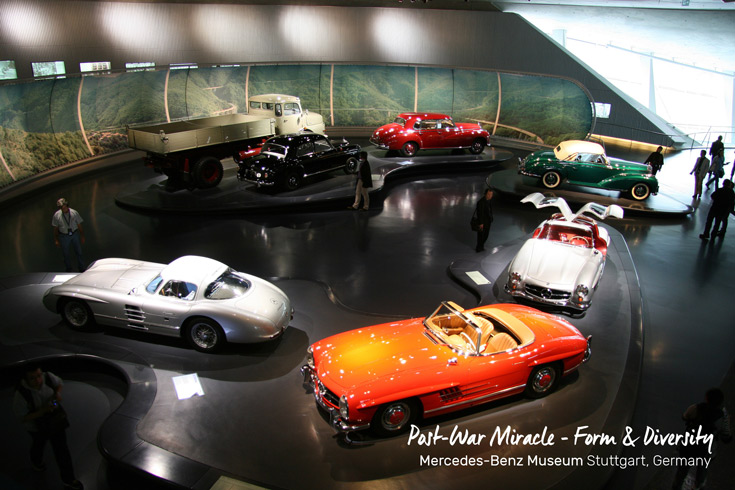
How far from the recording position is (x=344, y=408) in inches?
195

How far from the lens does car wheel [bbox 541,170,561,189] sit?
13.5 meters

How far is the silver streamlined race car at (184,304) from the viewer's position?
6.57m

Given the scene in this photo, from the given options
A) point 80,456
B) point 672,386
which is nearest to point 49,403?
point 80,456

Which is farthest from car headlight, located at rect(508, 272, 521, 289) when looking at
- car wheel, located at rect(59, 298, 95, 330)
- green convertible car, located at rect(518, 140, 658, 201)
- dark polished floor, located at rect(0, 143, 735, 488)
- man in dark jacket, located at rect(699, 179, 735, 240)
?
green convertible car, located at rect(518, 140, 658, 201)

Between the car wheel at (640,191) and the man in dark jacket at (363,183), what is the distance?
6.93m

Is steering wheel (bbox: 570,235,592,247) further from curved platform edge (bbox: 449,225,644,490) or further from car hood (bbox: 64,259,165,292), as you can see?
car hood (bbox: 64,259,165,292)

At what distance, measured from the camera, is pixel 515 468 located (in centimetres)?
479

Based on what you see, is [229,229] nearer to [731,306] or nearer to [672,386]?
[672,386]

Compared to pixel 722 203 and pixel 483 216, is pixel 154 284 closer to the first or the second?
pixel 483 216

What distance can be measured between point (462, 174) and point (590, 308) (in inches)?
363

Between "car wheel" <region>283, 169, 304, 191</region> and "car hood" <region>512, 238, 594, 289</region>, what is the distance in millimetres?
6883

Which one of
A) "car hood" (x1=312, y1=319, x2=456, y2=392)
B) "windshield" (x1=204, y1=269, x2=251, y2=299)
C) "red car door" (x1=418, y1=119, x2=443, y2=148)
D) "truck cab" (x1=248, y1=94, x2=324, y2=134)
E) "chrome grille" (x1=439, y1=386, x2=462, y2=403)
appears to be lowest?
"chrome grille" (x1=439, y1=386, x2=462, y2=403)

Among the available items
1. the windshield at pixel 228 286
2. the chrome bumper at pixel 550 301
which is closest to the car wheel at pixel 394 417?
the windshield at pixel 228 286

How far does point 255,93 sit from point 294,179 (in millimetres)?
8846
